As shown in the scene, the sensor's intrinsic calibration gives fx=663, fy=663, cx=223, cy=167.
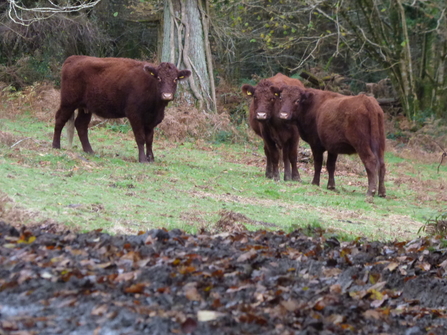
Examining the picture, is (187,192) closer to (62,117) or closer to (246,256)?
(246,256)

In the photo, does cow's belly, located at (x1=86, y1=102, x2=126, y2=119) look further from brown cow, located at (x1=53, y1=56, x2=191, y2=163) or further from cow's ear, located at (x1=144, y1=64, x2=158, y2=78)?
cow's ear, located at (x1=144, y1=64, x2=158, y2=78)

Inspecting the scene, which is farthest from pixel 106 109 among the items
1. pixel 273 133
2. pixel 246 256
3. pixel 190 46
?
pixel 246 256

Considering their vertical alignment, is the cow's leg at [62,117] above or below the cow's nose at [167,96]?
below

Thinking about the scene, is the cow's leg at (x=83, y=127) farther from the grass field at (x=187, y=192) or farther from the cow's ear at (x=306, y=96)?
the cow's ear at (x=306, y=96)

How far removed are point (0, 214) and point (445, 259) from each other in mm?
5072

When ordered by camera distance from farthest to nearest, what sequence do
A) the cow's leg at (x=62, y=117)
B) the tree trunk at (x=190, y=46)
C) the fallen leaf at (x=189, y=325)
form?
the tree trunk at (x=190, y=46) → the cow's leg at (x=62, y=117) → the fallen leaf at (x=189, y=325)

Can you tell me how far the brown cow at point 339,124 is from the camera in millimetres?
13117

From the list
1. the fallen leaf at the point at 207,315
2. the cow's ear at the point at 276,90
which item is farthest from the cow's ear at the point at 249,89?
the fallen leaf at the point at 207,315

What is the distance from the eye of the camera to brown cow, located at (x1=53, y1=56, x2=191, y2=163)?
14.8 m

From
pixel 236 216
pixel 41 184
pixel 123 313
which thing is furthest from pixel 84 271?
pixel 41 184

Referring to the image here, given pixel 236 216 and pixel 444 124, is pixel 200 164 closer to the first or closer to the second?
pixel 236 216

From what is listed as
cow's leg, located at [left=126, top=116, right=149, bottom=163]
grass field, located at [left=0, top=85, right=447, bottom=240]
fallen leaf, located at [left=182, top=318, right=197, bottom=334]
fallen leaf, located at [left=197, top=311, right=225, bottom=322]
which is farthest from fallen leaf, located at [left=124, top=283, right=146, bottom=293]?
cow's leg, located at [left=126, top=116, right=149, bottom=163]

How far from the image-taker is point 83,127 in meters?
15.6

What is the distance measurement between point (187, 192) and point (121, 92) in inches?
179
